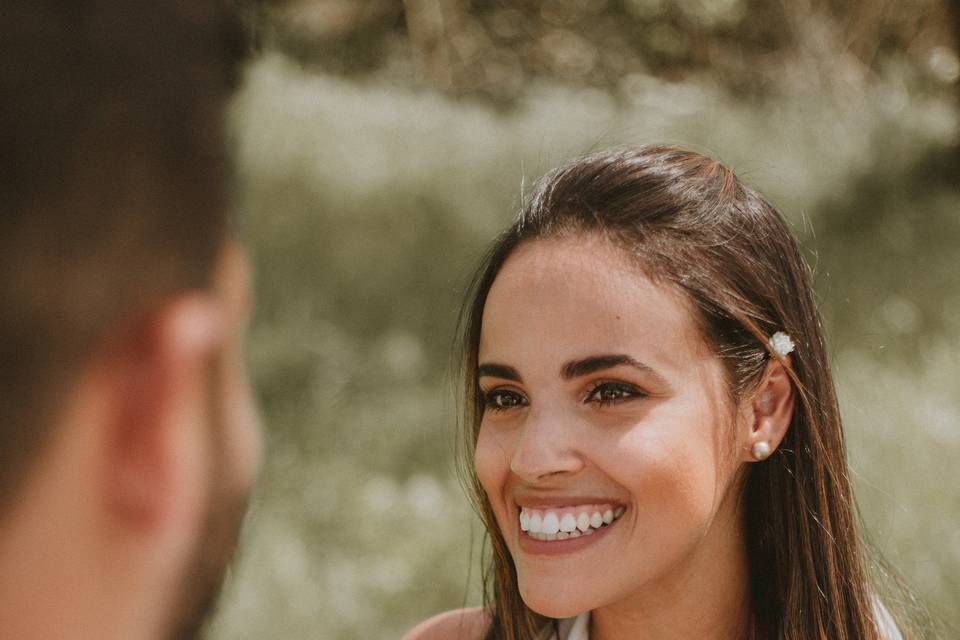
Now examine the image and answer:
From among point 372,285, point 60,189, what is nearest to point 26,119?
point 60,189

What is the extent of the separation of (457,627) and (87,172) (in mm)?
2283

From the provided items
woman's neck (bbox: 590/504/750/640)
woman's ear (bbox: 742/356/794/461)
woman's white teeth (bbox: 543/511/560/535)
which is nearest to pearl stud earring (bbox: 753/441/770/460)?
woman's ear (bbox: 742/356/794/461)

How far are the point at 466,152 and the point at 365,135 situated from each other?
71 cm

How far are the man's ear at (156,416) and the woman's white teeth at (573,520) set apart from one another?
1.53 m

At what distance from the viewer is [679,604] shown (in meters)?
2.25

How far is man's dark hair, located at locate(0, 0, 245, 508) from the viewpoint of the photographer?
1.71 ft

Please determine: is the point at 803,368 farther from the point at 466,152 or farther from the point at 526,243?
the point at 466,152

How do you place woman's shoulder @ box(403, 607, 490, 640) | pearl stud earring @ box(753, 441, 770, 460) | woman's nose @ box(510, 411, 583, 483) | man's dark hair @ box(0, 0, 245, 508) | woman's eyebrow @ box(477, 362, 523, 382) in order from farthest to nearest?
woman's shoulder @ box(403, 607, 490, 640) → pearl stud earring @ box(753, 441, 770, 460) → woman's eyebrow @ box(477, 362, 523, 382) → woman's nose @ box(510, 411, 583, 483) → man's dark hair @ box(0, 0, 245, 508)

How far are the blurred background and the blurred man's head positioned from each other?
2175 millimetres

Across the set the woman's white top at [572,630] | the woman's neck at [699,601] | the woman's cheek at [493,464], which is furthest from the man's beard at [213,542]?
the woman's white top at [572,630]

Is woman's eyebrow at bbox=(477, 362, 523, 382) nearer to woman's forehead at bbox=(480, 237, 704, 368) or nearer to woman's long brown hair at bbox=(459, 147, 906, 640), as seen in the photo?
woman's forehead at bbox=(480, 237, 704, 368)

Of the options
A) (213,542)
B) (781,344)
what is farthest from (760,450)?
(213,542)

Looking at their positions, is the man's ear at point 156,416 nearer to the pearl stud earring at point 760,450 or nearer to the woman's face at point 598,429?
the woman's face at point 598,429

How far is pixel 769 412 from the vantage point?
7.48 ft
